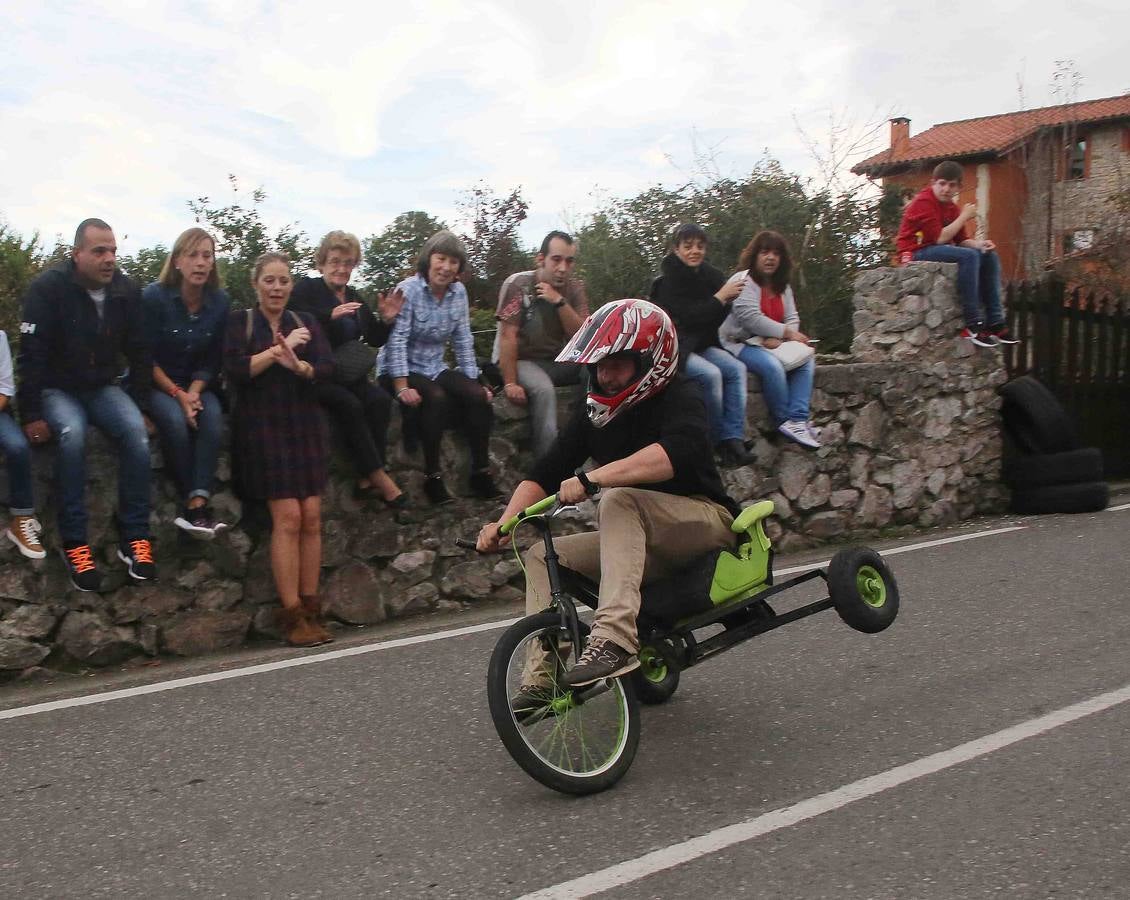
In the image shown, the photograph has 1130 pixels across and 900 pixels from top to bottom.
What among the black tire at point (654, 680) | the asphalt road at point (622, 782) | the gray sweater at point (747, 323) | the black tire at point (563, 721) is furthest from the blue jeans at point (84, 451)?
the gray sweater at point (747, 323)

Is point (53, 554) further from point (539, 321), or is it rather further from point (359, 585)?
point (539, 321)

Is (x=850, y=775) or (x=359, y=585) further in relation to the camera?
(x=359, y=585)

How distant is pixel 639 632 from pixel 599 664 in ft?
1.85

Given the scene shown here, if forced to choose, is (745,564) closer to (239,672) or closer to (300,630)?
(239,672)

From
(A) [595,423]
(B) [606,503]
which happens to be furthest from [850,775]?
(A) [595,423]

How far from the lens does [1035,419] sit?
1209cm

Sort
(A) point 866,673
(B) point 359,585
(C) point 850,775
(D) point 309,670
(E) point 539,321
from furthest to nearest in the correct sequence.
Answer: (E) point 539,321
(B) point 359,585
(D) point 309,670
(A) point 866,673
(C) point 850,775

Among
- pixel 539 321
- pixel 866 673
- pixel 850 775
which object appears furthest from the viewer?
pixel 539 321

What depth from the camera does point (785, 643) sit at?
22.4ft

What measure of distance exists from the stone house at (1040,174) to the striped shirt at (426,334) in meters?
15.6

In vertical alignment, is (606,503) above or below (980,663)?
above

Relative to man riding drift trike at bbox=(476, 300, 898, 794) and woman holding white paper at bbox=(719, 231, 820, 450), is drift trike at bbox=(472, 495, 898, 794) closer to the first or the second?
man riding drift trike at bbox=(476, 300, 898, 794)

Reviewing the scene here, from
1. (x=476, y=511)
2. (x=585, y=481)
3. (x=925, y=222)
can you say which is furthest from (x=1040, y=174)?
(x=585, y=481)

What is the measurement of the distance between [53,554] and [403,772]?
2890mm
